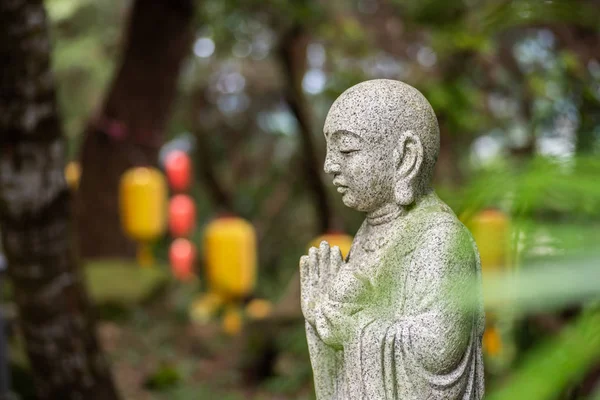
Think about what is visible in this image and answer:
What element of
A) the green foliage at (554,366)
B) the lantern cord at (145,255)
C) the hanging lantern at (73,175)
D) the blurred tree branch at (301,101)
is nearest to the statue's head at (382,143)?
the green foliage at (554,366)

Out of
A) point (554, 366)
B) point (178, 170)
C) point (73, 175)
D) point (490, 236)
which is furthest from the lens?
point (178, 170)

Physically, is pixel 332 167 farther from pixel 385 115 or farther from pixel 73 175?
pixel 73 175

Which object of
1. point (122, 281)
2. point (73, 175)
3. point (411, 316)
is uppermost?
point (411, 316)

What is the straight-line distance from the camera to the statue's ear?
1530 mm

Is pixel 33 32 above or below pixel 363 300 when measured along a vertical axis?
above

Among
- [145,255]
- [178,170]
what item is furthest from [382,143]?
[178,170]

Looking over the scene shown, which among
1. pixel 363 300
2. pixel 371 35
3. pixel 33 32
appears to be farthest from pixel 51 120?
pixel 371 35

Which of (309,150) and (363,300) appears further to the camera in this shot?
(309,150)

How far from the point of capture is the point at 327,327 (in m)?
1.53

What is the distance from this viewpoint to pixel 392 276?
5.07ft

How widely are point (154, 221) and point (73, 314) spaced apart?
5.31 feet

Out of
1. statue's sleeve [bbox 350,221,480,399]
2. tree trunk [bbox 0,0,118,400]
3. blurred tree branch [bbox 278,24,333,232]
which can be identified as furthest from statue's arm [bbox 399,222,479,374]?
blurred tree branch [bbox 278,24,333,232]

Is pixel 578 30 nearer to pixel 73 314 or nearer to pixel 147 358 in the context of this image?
pixel 73 314

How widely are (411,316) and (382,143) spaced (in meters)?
0.33
